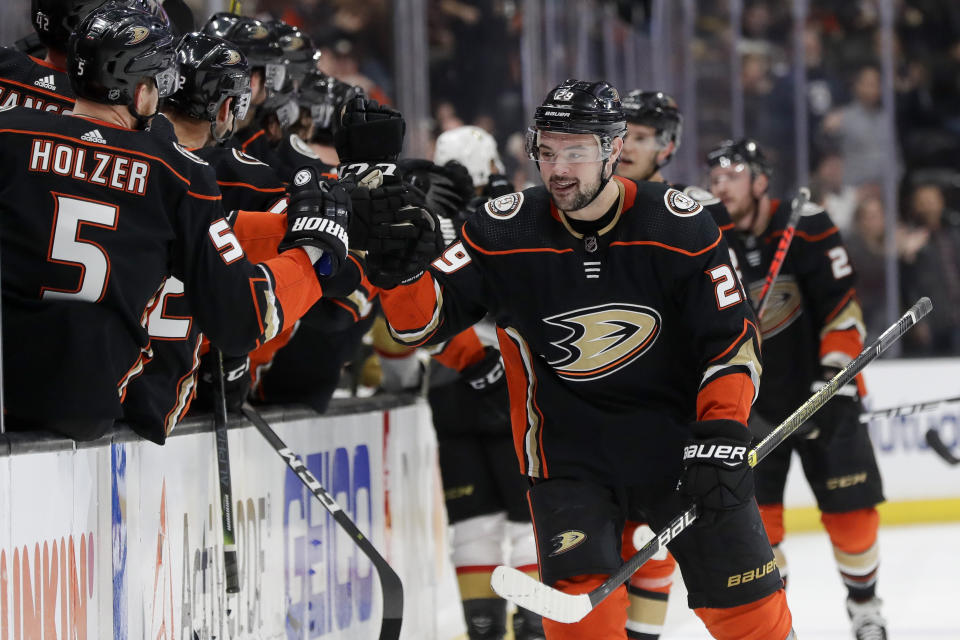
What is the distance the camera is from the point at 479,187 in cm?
378

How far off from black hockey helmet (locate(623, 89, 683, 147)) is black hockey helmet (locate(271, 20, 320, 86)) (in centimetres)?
84

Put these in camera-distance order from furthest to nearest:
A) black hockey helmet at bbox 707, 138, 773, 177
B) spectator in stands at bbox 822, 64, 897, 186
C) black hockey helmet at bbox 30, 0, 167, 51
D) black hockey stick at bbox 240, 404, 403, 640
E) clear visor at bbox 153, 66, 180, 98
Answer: spectator in stands at bbox 822, 64, 897, 186, black hockey helmet at bbox 707, 138, 773, 177, black hockey stick at bbox 240, 404, 403, 640, black hockey helmet at bbox 30, 0, 167, 51, clear visor at bbox 153, 66, 180, 98

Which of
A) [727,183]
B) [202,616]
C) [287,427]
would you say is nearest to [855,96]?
[727,183]

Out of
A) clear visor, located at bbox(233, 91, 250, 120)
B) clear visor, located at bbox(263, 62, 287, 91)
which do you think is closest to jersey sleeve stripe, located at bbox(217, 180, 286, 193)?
clear visor, located at bbox(233, 91, 250, 120)

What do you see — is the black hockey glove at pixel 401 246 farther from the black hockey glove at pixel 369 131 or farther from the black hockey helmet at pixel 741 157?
the black hockey helmet at pixel 741 157

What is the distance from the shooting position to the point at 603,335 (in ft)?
8.23

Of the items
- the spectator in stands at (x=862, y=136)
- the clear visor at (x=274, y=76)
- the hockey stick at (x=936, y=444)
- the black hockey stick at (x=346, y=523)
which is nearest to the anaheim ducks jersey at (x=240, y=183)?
the clear visor at (x=274, y=76)

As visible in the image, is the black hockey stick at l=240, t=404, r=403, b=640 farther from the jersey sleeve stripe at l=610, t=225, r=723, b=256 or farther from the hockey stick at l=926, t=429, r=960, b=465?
the hockey stick at l=926, t=429, r=960, b=465

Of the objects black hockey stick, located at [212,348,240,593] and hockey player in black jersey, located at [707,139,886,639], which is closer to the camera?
black hockey stick, located at [212,348,240,593]

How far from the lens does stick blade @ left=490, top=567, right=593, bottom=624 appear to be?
7.43 ft

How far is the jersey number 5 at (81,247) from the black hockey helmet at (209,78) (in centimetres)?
61

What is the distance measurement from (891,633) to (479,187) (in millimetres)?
1838

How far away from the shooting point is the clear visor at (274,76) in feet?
10.3

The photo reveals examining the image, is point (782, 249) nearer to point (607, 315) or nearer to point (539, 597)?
point (607, 315)
